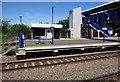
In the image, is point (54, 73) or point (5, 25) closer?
point (54, 73)

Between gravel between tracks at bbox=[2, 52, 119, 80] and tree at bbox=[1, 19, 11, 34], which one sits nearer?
gravel between tracks at bbox=[2, 52, 119, 80]

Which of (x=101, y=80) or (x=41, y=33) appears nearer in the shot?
(x=101, y=80)

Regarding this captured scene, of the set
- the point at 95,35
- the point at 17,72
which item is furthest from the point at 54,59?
the point at 95,35

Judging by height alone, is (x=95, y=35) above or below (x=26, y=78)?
above

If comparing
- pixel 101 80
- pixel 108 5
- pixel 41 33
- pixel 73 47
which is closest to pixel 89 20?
pixel 108 5

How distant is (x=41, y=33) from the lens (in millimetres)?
22500

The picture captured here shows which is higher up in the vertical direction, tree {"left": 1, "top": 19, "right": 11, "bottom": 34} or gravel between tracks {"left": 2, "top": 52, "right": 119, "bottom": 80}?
tree {"left": 1, "top": 19, "right": 11, "bottom": 34}

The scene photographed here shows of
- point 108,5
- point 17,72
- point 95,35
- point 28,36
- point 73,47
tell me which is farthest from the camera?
point 95,35

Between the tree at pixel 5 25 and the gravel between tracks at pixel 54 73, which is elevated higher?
the tree at pixel 5 25

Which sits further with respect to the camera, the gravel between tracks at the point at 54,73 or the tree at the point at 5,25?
the tree at the point at 5,25

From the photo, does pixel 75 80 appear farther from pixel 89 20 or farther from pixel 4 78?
pixel 89 20

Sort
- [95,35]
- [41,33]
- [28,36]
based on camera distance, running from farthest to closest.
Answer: [95,35] < [28,36] < [41,33]

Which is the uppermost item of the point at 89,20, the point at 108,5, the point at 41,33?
the point at 108,5

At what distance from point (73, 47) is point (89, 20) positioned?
657 inches
